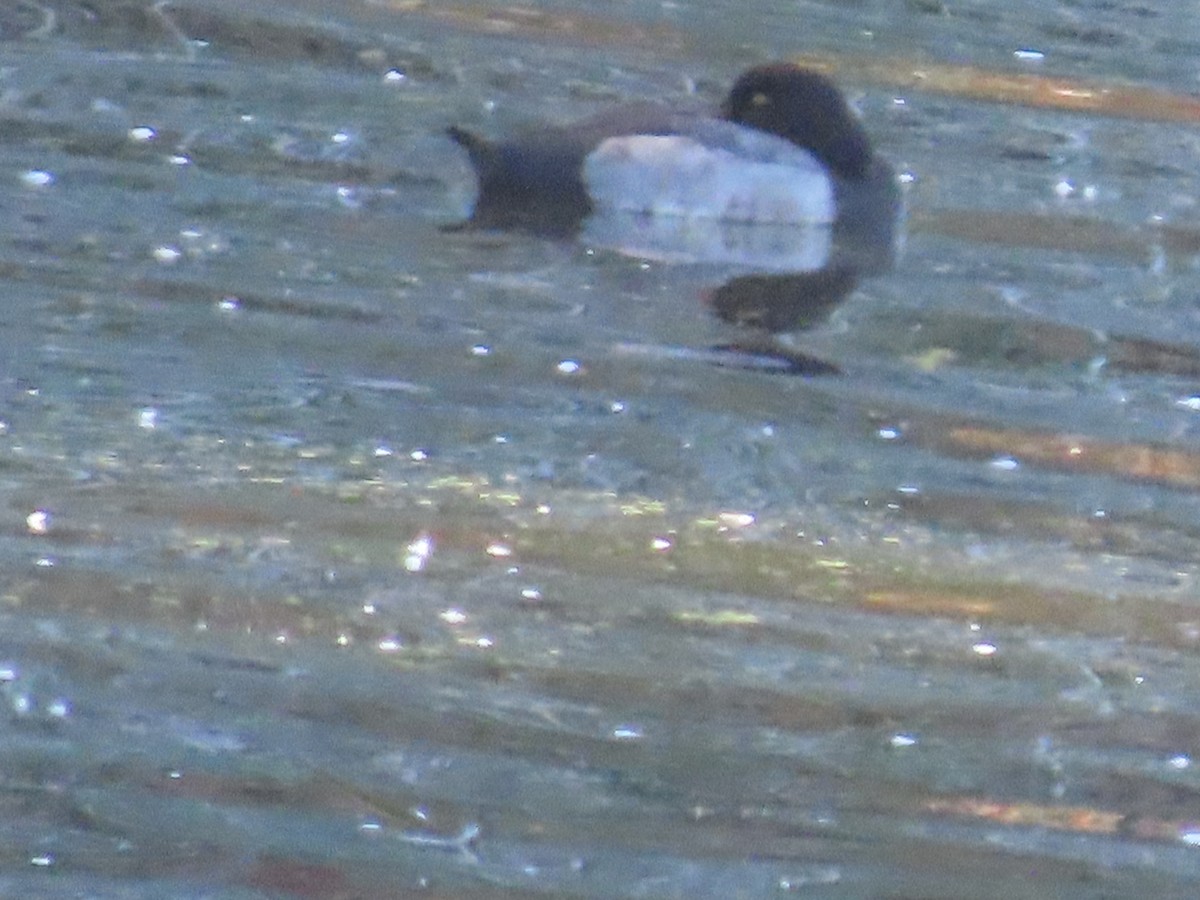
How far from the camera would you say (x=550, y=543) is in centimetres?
699

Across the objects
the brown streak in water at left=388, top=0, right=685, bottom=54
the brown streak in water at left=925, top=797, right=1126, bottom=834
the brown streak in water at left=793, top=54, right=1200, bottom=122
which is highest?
the brown streak in water at left=793, top=54, right=1200, bottom=122

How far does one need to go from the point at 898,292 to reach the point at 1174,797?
4307mm

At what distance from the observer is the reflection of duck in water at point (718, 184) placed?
10.7 meters

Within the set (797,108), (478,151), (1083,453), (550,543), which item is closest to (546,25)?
(797,108)

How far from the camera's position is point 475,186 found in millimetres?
11047

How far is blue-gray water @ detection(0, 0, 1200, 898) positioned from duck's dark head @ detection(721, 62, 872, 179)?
0.46 meters

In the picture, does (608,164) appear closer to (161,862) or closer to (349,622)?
(349,622)

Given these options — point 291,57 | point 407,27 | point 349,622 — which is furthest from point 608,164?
point 349,622

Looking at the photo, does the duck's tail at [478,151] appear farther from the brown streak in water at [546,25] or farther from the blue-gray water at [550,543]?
the brown streak in water at [546,25]

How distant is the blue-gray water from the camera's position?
18.2ft

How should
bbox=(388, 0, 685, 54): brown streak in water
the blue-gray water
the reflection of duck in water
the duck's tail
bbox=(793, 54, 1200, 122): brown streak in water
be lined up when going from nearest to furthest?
the blue-gray water → the reflection of duck in water → the duck's tail → bbox=(793, 54, 1200, 122): brown streak in water → bbox=(388, 0, 685, 54): brown streak in water

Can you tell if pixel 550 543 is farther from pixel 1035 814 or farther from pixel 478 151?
pixel 478 151

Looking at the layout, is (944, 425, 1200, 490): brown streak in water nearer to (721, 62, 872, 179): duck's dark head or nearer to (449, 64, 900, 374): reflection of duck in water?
(449, 64, 900, 374): reflection of duck in water

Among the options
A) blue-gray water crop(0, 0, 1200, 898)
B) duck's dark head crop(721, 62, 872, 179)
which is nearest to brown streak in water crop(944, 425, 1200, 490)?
blue-gray water crop(0, 0, 1200, 898)
